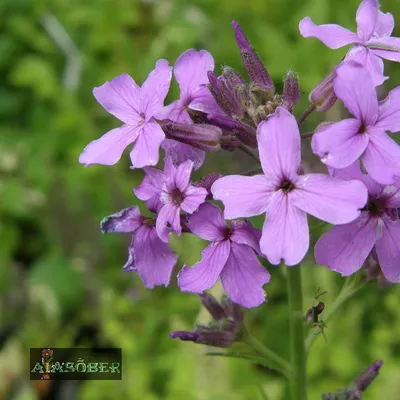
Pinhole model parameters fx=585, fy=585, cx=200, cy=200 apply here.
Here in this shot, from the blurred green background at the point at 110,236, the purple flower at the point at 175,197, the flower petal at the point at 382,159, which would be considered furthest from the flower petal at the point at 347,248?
the blurred green background at the point at 110,236

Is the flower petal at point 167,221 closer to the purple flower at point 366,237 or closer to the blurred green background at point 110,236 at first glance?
the purple flower at point 366,237

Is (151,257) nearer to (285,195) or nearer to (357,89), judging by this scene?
(285,195)

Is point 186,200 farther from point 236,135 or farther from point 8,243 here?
point 8,243

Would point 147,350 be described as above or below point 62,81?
below

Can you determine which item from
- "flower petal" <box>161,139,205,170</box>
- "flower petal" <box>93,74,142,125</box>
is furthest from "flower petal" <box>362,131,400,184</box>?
"flower petal" <box>93,74,142,125</box>

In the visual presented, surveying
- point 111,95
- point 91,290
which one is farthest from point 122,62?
point 111,95

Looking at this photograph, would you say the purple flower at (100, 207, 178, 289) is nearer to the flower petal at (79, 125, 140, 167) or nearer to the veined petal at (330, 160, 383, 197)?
the flower petal at (79, 125, 140, 167)
